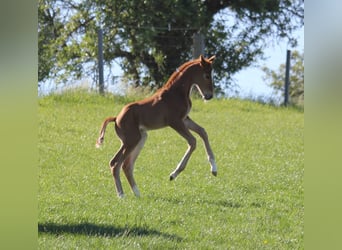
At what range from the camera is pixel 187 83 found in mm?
6359

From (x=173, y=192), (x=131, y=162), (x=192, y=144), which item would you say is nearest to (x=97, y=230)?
(x=131, y=162)

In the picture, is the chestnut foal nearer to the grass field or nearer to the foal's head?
the foal's head

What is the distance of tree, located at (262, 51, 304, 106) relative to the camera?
21.3m

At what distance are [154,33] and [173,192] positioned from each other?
43.9 feet

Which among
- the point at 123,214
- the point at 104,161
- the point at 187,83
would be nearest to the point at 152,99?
the point at 187,83

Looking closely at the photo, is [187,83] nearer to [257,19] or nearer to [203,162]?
[203,162]

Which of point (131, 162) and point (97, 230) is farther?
point (131, 162)

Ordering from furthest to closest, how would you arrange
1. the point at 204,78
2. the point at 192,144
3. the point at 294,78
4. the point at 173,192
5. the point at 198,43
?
the point at 294,78 < the point at 198,43 < the point at 173,192 < the point at 204,78 < the point at 192,144

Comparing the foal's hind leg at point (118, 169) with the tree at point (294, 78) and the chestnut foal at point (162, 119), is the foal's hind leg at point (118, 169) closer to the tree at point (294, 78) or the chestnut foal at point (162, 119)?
the chestnut foal at point (162, 119)

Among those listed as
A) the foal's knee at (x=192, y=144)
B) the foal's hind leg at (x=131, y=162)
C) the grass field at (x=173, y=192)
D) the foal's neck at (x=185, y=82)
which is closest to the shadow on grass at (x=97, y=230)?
the grass field at (x=173, y=192)

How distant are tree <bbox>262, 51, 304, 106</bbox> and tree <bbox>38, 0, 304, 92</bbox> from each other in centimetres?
169

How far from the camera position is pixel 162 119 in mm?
6227

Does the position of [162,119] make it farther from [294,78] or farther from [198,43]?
[294,78]
